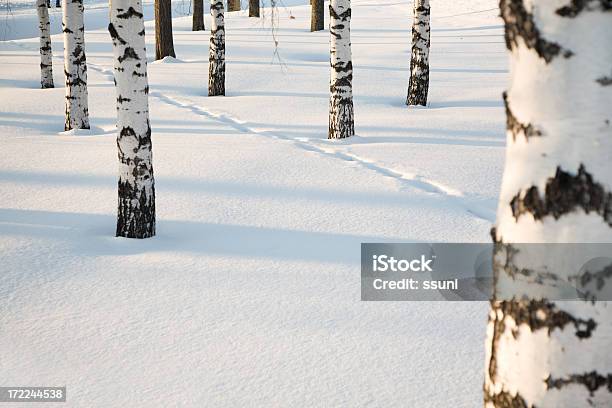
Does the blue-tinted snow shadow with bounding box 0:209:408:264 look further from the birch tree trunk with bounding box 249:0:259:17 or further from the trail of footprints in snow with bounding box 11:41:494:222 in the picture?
the birch tree trunk with bounding box 249:0:259:17

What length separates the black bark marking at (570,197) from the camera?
4.50ft

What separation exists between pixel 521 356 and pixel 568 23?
2.46 feet

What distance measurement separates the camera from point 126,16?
479 centimetres

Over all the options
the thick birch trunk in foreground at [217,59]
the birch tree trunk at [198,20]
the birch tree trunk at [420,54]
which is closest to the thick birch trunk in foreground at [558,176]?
the birch tree trunk at [420,54]

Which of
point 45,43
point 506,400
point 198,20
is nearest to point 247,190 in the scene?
point 506,400

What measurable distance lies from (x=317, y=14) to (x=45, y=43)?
1000 centimetres

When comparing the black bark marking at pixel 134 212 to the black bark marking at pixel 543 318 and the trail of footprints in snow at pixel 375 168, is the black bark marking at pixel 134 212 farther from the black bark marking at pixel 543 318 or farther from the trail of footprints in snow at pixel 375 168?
the black bark marking at pixel 543 318

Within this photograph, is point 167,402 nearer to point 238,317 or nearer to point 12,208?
point 238,317

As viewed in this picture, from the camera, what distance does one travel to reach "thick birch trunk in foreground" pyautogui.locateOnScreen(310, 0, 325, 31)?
20.0 metres

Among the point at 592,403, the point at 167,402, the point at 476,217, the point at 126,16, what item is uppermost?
the point at 126,16

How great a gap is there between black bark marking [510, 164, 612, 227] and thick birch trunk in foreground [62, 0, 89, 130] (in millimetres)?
8671

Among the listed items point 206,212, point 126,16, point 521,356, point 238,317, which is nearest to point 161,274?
point 238,317

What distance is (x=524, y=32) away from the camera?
1414 mm
